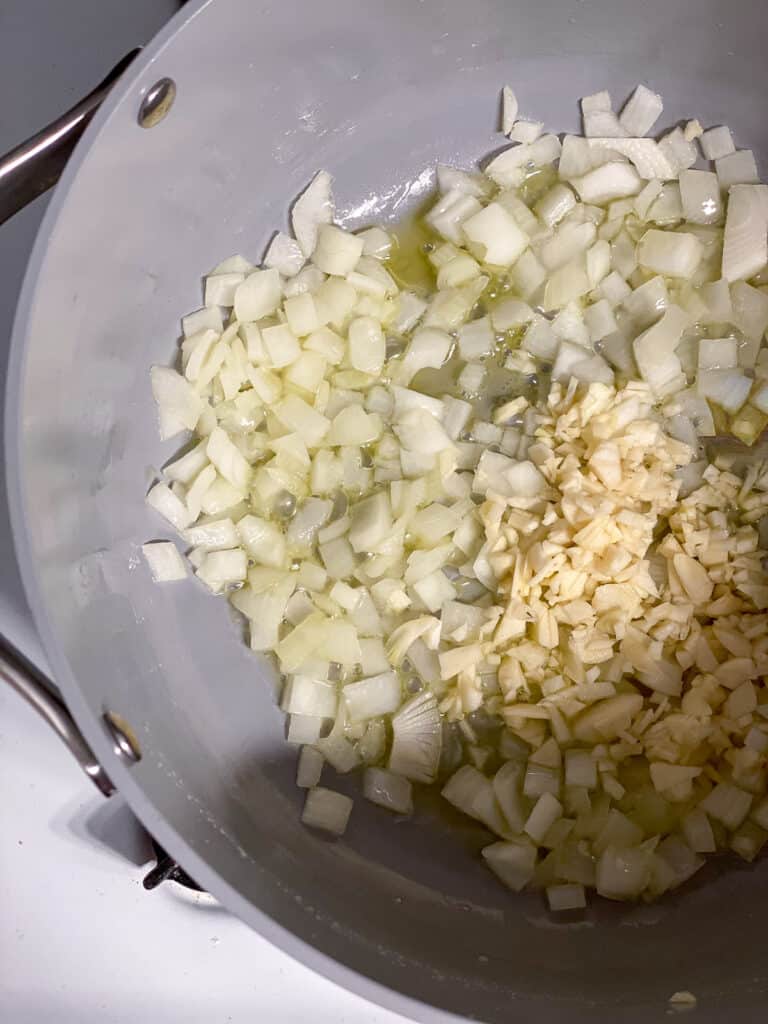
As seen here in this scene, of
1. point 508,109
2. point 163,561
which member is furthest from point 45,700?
point 508,109

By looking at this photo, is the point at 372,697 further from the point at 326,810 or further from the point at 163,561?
the point at 163,561

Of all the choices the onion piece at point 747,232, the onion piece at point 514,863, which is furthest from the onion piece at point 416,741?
the onion piece at point 747,232

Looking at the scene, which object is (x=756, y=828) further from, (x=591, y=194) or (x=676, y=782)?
(x=591, y=194)

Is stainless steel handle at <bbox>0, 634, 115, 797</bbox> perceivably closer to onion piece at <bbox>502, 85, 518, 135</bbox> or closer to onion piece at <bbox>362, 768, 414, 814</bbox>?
onion piece at <bbox>362, 768, 414, 814</bbox>

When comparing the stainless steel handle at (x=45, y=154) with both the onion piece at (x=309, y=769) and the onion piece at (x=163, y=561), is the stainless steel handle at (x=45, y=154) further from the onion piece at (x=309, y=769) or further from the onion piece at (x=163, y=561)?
the onion piece at (x=309, y=769)

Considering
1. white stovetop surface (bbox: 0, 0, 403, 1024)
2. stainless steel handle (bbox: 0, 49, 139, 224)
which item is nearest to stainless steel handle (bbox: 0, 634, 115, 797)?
white stovetop surface (bbox: 0, 0, 403, 1024)

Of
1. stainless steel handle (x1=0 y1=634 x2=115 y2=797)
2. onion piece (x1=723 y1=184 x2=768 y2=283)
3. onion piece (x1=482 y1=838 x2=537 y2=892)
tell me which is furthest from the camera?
onion piece (x1=723 y1=184 x2=768 y2=283)
